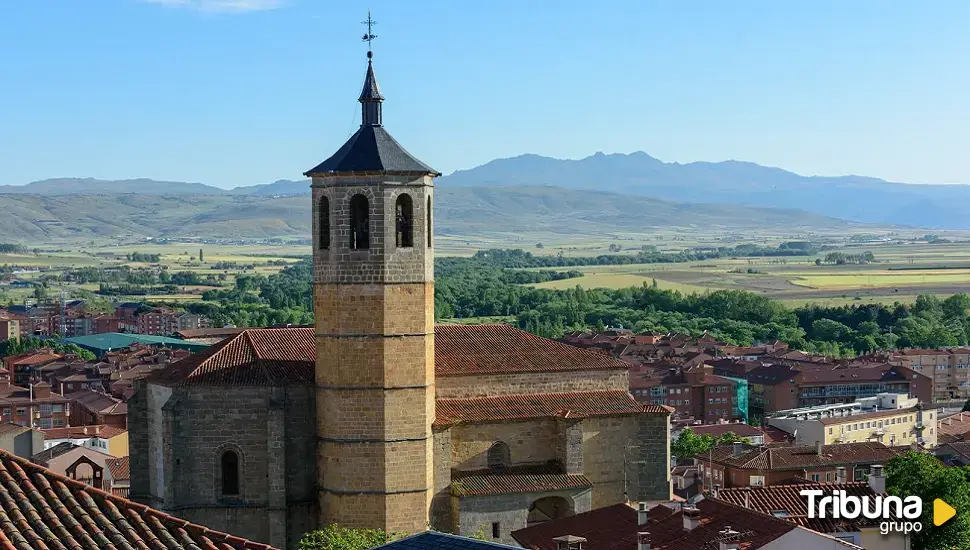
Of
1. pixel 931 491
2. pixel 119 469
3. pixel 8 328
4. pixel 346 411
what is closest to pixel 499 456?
pixel 346 411

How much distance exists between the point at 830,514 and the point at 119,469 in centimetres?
2636

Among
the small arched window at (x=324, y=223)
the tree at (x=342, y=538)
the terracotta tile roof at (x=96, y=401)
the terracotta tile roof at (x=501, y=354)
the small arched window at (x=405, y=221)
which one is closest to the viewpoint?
the tree at (x=342, y=538)

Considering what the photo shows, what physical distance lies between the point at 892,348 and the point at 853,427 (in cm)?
4635

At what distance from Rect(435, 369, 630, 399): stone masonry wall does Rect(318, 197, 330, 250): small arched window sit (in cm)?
411

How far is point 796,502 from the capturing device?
32781mm

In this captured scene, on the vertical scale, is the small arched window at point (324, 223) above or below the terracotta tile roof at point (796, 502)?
above

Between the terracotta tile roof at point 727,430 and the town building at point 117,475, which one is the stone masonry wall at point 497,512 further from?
the terracotta tile roof at point 727,430

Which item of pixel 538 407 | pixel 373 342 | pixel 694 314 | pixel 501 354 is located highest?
pixel 373 342

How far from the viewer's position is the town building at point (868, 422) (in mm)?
66000

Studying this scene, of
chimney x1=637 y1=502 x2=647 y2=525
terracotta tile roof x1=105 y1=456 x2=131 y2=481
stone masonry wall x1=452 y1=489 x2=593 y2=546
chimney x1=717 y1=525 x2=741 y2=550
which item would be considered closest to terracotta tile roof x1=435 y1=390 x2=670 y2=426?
stone masonry wall x1=452 y1=489 x2=593 y2=546

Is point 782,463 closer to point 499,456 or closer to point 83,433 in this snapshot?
point 499,456

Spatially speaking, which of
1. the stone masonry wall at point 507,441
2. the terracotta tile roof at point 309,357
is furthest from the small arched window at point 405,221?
the stone masonry wall at point 507,441

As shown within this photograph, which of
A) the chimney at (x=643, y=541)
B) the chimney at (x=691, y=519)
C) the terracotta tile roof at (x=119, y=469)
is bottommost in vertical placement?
the terracotta tile roof at (x=119, y=469)

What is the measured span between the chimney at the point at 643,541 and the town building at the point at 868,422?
3626 centimetres
